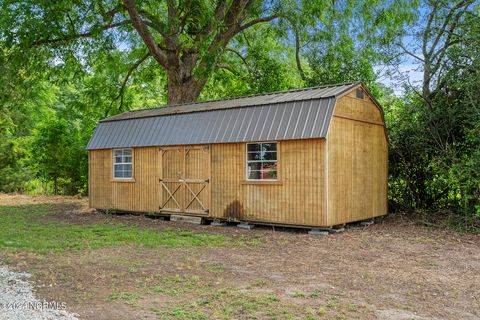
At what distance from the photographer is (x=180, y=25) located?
16781 millimetres

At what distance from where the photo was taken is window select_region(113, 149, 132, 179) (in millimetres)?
13938

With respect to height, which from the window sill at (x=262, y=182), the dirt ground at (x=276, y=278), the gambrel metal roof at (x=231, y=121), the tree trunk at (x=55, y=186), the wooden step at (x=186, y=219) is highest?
the gambrel metal roof at (x=231, y=121)

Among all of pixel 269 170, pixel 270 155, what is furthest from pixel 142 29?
pixel 269 170

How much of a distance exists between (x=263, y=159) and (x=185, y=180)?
2.55 metres

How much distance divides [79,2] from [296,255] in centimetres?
1175

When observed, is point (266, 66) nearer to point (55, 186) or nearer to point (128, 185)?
point (128, 185)

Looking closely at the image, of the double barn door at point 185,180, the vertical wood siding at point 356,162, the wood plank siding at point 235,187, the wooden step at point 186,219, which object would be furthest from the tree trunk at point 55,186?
the vertical wood siding at point 356,162

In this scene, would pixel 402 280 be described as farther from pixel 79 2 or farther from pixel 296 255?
pixel 79 2

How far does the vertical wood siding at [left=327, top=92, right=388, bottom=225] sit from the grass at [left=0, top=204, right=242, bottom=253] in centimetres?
275

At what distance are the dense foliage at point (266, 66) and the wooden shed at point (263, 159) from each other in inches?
56.0

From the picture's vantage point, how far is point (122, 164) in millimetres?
14141

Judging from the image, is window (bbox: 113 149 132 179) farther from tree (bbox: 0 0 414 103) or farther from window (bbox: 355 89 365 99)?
window (bbox: 355 89 365 99)

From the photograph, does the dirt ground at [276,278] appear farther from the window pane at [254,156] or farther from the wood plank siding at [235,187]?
the window pane at [254,156]

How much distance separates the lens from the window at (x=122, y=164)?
549 inches
